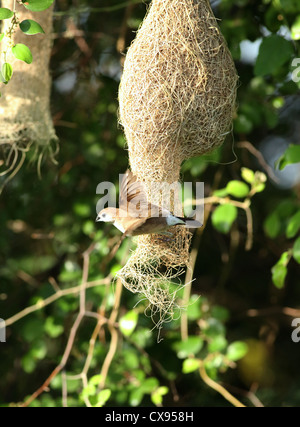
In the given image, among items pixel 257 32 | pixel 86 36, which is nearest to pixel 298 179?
pixel 257 32

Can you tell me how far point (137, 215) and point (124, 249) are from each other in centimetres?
101

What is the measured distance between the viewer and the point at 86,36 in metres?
2.73

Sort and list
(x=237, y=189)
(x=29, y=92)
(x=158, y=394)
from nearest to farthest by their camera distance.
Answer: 1. (x=29, y=92)
2. (x=237, y=189)
3. (x=158, y=394)

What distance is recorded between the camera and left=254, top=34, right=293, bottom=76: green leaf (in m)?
1.73

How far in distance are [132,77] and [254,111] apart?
108cm

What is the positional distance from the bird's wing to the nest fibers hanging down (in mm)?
60

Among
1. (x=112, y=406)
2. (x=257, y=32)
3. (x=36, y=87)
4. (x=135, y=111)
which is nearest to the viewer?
(x=135, y=111)

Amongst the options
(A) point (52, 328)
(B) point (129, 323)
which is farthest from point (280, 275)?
(A) point (52, 328)

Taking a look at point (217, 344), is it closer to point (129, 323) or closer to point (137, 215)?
point (129, 323)

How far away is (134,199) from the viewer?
132 cm

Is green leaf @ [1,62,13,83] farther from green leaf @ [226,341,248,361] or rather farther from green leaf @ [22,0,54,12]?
green leaf @ [226,341,248,361]

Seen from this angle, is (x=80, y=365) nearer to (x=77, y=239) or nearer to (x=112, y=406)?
(x=112, y=406)

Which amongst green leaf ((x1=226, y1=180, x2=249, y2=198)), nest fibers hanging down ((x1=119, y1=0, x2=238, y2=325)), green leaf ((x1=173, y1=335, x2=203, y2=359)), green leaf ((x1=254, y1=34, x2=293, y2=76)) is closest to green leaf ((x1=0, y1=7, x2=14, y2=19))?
nest fibers hanging down ((x1=119, y1=0, x2=238, y2=325))

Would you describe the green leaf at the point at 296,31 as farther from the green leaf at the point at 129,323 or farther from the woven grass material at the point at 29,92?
the green leaf at the point at 129,323
